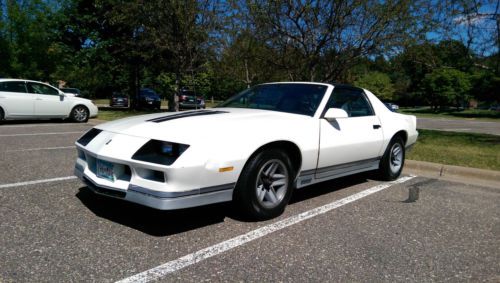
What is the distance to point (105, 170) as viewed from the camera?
11.1 feet

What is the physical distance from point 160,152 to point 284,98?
183cm

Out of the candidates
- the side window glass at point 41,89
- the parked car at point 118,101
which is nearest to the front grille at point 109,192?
the side window glass at point 41,89

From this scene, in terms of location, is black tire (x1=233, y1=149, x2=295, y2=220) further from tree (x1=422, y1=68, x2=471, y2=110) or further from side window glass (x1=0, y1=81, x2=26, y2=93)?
tree (x1=422, y1=68, x2=471, y2=110)

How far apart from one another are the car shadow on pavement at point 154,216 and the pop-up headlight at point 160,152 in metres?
0.66

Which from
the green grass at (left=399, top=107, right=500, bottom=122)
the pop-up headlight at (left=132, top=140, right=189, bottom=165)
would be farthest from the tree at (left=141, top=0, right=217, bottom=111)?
the green grass at (left=399, top=107, right=500, bottom=122)

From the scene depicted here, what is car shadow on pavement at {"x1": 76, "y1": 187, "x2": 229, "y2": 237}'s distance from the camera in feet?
11.3

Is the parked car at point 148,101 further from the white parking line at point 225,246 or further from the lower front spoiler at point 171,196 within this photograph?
the lower front spoiler at point 171,196

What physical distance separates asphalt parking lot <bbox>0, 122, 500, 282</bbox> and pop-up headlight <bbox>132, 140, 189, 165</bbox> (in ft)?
2.13

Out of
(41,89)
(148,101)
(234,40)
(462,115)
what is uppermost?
(234,40)

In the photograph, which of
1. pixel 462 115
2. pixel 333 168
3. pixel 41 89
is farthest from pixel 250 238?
pixel 462 115

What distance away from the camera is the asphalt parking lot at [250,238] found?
2.69 meters

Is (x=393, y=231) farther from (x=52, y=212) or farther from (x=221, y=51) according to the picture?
(x=221, y=51)

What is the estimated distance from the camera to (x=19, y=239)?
3068 millimetres

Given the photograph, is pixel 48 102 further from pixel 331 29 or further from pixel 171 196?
pixel 171 196
